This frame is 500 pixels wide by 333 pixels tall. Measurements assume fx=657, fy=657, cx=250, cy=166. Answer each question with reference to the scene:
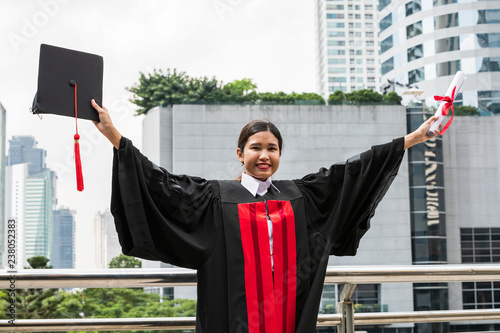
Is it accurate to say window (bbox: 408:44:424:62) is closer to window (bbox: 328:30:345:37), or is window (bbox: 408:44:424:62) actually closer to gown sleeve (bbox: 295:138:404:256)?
gown sleeve (bbox: 295:138:404:256)

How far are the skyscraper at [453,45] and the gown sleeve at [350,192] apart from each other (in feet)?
130

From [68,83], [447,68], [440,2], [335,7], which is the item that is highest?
[335,7]

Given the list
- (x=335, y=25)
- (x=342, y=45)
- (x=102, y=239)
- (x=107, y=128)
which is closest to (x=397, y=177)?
(x=107, y=128)

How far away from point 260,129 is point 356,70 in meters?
88.9

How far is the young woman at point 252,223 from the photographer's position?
1992 millimetres

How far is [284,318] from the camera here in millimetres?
2027

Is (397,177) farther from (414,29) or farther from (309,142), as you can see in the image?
(414,29)

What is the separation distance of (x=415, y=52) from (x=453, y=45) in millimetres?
2538

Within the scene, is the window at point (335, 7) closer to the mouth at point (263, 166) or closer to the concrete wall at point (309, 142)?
the concrete wall at point (309, 142)

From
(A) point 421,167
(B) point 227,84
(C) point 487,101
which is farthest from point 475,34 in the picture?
(B) point 227,84

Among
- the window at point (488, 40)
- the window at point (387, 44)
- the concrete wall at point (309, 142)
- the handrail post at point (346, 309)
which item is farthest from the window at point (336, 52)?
the handrail post at point (346, 309)

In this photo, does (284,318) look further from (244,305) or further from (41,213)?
(41,213)

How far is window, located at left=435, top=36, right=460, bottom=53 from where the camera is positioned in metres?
41.9

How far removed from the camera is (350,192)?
215cm
